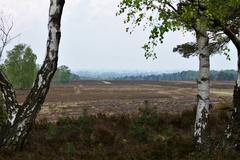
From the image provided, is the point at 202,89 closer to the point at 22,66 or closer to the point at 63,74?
the point at 22,66

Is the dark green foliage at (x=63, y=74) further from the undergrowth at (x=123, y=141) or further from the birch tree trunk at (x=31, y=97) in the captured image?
the birch tree trunk at (x=31, y=97)

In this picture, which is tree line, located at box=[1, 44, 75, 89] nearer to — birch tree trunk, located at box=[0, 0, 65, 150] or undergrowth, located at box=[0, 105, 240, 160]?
undergrowth, located at box=[0, 105, 240, 160]

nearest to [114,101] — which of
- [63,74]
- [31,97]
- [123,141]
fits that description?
[123,141]

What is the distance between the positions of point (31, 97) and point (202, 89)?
4.30m

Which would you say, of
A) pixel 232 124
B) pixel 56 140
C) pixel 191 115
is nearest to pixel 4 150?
pixel 56 140

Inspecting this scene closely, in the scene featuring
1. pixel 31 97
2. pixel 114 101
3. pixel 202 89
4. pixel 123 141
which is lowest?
pixel 114 101

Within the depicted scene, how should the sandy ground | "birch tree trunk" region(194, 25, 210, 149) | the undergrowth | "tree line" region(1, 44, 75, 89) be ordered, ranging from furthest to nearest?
1. "tree line" region(1, 44, 75, 89)
2. the sandy ground
3. "birch tree trunk" region(194, 25, 210, 149)
4. the undergrowth

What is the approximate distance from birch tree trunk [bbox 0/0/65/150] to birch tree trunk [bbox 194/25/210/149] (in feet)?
12.0

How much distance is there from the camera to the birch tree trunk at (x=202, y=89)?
33.8 ft

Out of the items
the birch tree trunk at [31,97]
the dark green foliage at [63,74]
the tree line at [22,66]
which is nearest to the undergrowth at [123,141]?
the birch tree trunk at [31,97]

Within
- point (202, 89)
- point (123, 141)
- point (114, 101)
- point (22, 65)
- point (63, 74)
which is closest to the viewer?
Result: point (202, 89)

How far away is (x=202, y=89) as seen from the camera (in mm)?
10273

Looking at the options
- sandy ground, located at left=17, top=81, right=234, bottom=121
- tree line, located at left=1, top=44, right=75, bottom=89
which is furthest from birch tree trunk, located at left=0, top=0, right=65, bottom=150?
tree line, located at left=1, top=44, right=75, bottom=89

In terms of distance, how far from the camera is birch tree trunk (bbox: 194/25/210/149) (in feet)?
33.8
